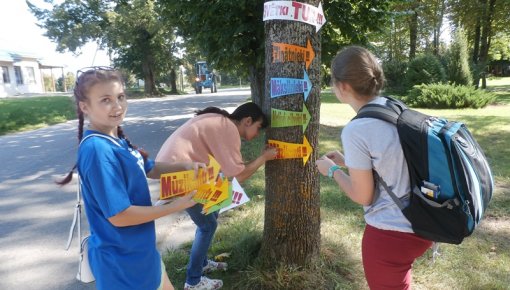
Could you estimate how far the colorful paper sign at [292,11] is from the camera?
2568 mm

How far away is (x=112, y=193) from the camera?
5.30ft

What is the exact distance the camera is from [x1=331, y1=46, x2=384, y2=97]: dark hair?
182 cm

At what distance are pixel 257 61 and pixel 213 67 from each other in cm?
136

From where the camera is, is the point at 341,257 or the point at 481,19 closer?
the point at 341,257

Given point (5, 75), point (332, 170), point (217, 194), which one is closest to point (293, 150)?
point (332, 170)

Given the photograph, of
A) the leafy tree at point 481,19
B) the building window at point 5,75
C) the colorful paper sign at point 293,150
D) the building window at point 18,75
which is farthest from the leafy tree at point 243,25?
the building window at point 18,75

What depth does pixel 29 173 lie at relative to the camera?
705 centimetres

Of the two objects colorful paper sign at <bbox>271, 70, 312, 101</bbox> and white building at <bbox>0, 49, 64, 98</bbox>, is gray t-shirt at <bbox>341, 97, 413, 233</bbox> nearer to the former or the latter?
colorful paper sign at <bbox>271, 70, 312, 101</bbox>

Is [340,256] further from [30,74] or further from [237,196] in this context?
[30,74]

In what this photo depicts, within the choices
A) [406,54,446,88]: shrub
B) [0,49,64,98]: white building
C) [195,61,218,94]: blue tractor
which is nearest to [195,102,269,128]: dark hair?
[406,54,446,88]: shrub

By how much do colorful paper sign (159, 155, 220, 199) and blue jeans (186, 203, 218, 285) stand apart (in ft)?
3.00

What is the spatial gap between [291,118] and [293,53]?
0.44m

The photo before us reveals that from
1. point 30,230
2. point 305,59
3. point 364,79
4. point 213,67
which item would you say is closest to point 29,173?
point 30,230

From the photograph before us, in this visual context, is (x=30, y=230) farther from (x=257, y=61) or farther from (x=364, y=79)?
(x=257, y=61)
